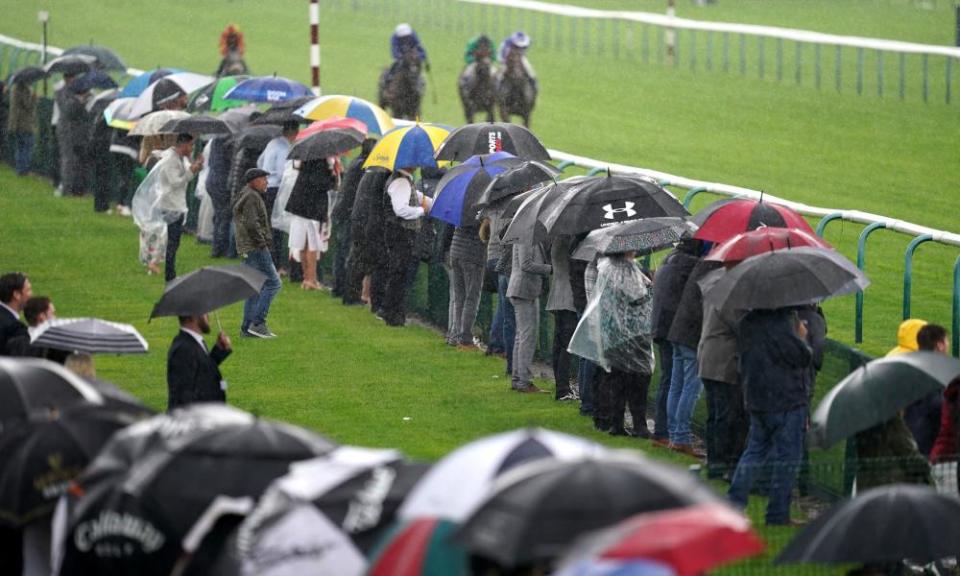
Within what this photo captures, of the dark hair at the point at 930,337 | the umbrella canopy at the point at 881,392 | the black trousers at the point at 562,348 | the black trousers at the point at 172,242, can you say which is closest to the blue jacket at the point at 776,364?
the dark hair at the point at 930,337

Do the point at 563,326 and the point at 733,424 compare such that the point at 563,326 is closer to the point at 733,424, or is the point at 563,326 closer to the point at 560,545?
the point at 733,424

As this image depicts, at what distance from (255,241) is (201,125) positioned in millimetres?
3121

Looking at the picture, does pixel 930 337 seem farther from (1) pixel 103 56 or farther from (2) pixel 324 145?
(1) pixel 103 56

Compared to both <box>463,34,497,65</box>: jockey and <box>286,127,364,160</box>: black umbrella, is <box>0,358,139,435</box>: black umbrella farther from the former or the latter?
<box>463,34,497,65</box>: jockey

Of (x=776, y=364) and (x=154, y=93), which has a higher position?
(x=154, y=93)

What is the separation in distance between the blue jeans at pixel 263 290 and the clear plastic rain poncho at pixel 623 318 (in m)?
4.54

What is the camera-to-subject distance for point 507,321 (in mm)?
16406

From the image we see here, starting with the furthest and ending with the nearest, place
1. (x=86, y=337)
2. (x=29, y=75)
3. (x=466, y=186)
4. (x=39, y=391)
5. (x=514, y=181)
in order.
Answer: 1. (x=29, y=75)
2. (x=466, y=186)
3. (x=514, y=181)
4. (x=86, y=337)
5. (x=39, y=391)

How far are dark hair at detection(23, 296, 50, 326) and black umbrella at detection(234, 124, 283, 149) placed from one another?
800 cm

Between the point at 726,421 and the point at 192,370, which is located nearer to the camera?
the point at 192,370

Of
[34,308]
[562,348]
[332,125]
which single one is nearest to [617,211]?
[562,348]

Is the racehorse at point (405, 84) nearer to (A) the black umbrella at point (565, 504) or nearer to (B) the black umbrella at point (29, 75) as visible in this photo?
(B) the black umbrella at point (29, 75)

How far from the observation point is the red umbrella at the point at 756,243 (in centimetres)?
1278

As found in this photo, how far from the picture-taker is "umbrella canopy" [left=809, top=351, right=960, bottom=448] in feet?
→ 34.4
